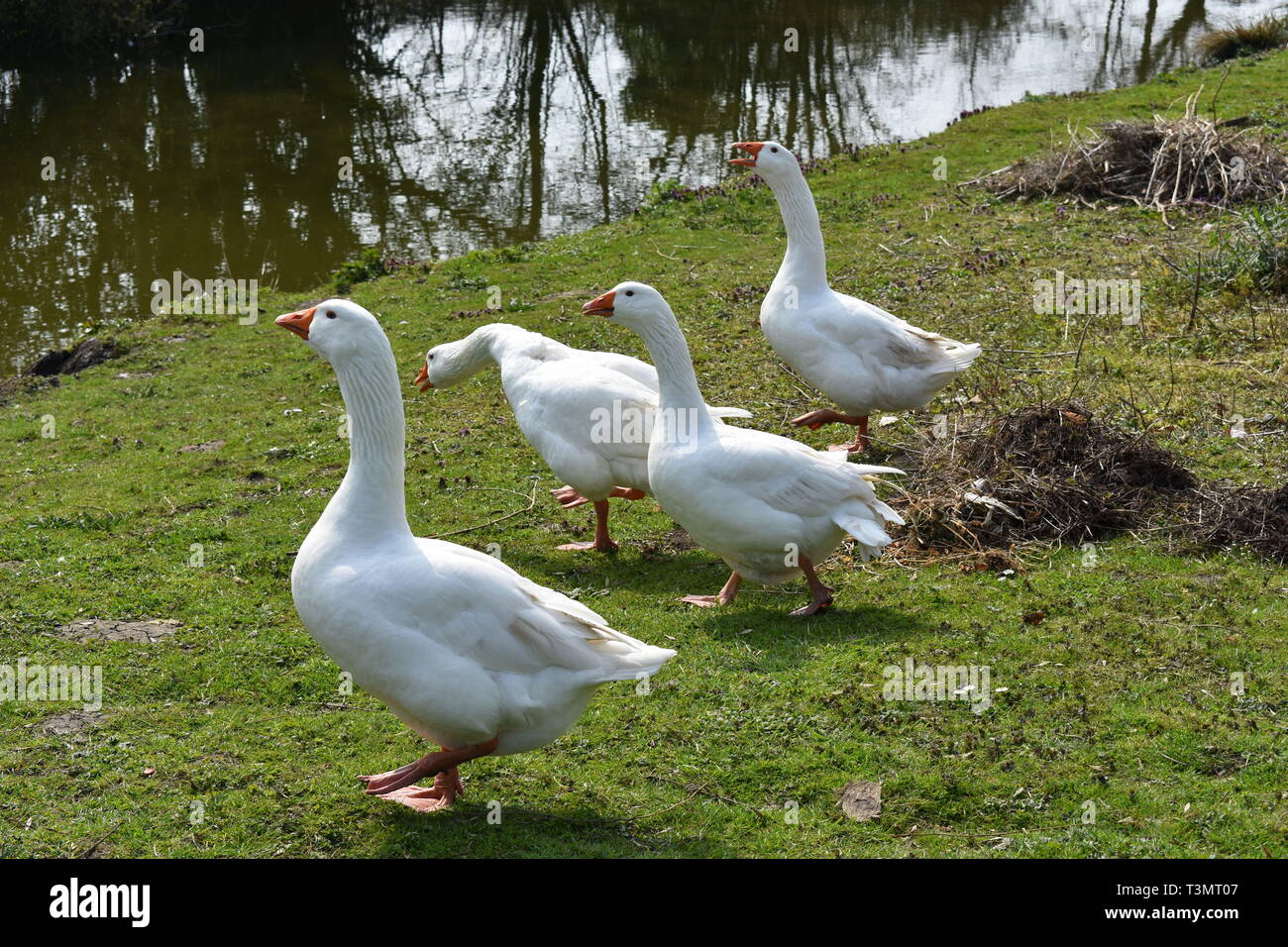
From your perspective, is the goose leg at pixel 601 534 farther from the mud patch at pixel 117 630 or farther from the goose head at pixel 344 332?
the goose head at pixel 344 332

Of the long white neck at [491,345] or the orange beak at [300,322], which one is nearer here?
the orange beak at [300,322]

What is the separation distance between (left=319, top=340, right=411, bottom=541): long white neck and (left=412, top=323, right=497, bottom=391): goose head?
391 centimetres

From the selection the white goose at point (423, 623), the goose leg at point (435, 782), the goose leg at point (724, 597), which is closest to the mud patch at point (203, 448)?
the goose leg at point (724, 597)

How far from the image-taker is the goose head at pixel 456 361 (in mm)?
9156

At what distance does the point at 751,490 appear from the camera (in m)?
6.71

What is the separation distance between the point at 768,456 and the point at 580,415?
169 centimetres

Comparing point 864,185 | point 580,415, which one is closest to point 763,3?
point 864,185

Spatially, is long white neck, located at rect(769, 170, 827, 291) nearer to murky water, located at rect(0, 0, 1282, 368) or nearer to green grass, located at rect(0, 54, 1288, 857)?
green grass, located at rect(0, 54, 1288, 857)

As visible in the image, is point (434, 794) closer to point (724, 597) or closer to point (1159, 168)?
point (724, 597)

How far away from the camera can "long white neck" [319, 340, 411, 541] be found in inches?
201

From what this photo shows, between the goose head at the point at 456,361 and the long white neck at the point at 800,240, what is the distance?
2.44 meters

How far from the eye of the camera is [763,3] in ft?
109

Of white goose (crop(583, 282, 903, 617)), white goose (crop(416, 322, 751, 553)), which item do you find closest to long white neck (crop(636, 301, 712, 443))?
→ white goose (crop(583, 282, 903, 617))

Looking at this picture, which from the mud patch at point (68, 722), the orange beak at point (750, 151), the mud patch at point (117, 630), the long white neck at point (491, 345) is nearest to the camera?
the mud patch at point (68, 722)
